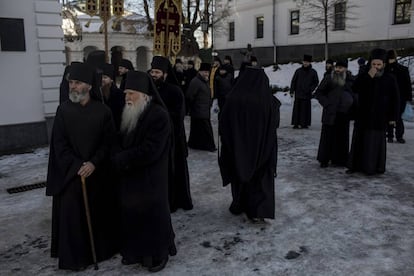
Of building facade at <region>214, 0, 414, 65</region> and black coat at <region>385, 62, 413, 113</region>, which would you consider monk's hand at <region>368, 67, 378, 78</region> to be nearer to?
black coat at <region>385, 62, 413, 113</region>

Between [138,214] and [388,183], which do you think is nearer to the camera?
[138,214]

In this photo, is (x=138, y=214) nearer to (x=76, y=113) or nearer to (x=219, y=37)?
(x=76, y=113)

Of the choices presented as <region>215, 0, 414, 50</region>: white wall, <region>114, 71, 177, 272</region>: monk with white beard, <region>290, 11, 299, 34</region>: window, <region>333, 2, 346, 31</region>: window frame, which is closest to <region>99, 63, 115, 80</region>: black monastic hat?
<region>114, 71, 177, 272</region>: monk with white beard

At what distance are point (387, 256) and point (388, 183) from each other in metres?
2.63

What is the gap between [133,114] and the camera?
363cm

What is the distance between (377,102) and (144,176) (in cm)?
A: 455

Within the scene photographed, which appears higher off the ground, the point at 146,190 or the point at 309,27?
the point at 309,27

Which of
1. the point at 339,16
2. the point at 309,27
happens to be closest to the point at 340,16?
the point at 339,16

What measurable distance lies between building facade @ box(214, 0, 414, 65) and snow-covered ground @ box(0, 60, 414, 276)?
18207 mm

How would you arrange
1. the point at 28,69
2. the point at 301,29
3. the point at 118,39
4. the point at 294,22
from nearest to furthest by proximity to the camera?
the point at 28,69
the point at 301,29
the point at 294,22
the point at 118,39

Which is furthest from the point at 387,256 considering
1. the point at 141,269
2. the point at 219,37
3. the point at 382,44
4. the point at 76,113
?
the point at 219,37

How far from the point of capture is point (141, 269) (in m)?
3.82

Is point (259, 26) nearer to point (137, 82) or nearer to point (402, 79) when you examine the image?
point (402, 79)

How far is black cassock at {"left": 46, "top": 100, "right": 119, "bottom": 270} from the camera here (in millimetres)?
3613
